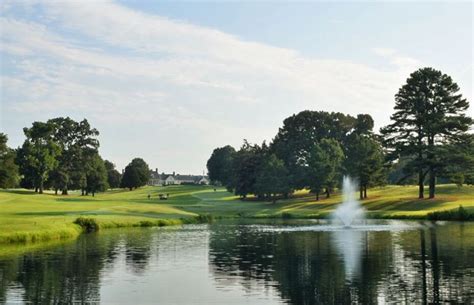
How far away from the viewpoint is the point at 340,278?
1198 inches

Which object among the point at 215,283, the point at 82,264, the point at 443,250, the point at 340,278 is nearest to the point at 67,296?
the point at 215,283

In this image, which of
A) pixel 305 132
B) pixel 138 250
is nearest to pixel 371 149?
pixel 305 132

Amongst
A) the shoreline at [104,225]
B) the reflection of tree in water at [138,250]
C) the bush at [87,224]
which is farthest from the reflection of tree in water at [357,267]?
the bush at [87,224]

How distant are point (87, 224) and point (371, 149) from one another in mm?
64377

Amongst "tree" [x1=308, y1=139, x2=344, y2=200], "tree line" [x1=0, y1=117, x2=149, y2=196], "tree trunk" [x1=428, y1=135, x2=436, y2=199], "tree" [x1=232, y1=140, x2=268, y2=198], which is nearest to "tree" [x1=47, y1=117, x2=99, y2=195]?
"tree line" [x1=0, y1=117, x2=149, y2=196]

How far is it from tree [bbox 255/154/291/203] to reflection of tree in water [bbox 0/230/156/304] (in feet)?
237

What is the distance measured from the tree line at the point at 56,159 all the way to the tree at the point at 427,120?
71.0m

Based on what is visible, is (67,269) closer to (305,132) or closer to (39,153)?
(39,153)

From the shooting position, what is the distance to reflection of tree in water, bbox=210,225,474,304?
86.0 feet

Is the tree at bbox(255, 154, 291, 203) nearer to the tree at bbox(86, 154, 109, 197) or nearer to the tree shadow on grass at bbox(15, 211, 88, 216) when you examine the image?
the tree at bbox(86, 154, 109, 197)

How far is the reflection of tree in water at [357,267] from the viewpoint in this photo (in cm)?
2622

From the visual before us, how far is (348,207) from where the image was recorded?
9812 centimetres

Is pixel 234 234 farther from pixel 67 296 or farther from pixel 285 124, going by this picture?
pixel 285 124

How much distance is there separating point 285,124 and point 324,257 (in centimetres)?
11225
